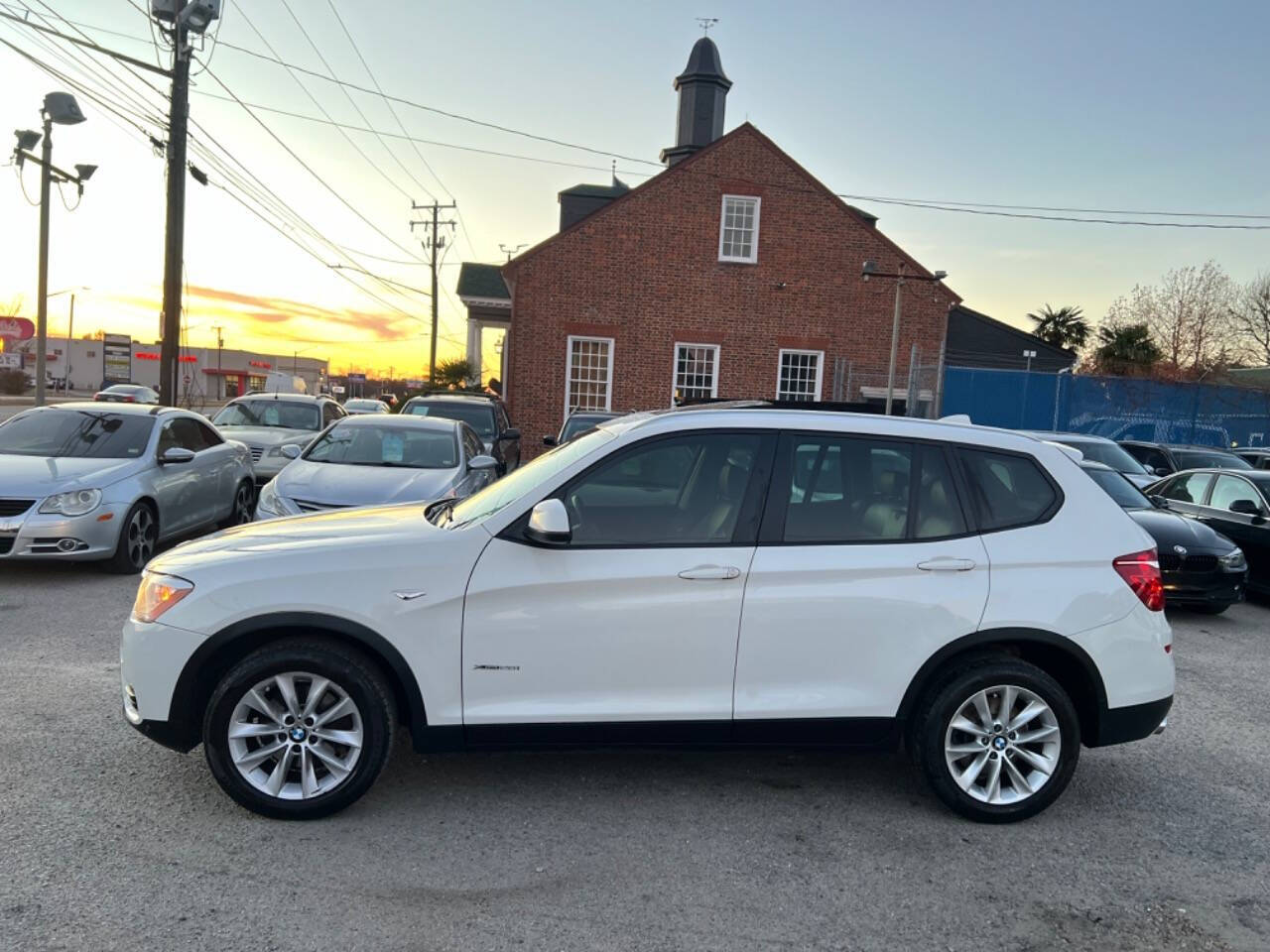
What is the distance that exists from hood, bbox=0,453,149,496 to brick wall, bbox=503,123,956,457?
15482mm

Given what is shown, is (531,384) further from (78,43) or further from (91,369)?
(91,369)

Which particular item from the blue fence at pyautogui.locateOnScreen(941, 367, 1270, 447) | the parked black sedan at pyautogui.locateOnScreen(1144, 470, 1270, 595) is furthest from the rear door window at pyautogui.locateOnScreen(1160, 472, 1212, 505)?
the blue fence at pyautogui.locateOnScreen(941, 367, 1270, 447)

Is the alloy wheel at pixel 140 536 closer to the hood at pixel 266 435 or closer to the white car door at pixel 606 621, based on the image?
the hood at pixel 266 435

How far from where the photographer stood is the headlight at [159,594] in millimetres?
3502

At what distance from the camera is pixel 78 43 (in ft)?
38.0

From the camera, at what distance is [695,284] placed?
23.2 meters

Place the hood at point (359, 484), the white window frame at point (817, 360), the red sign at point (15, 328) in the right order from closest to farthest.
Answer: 1. the hood at point (359, 484)
2. the white window frame at point (817, 360)
3. the red sign at point (15, 328)

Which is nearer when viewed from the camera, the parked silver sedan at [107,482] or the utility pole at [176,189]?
the parked silver sedan at [107,482]

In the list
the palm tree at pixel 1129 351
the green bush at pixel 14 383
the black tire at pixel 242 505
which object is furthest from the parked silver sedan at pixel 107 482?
the green bush at pixel 14 383

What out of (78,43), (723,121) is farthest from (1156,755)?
(723,121)

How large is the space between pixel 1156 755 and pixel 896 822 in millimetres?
1886

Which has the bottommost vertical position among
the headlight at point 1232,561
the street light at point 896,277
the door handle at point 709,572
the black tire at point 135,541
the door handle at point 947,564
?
the black tire at point 135,541

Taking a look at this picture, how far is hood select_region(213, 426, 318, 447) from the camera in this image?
13062 millimetres

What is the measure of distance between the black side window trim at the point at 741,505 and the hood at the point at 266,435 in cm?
1015
